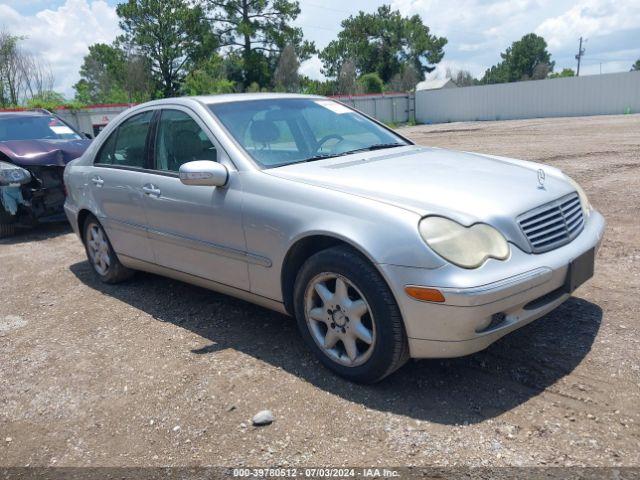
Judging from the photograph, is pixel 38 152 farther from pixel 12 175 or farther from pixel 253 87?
pixel 253 87

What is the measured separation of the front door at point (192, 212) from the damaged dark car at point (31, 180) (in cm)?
383

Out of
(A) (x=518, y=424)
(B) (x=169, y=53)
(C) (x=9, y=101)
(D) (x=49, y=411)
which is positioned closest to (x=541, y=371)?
(A) (x=518, y=424)

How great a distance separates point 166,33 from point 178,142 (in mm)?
42271

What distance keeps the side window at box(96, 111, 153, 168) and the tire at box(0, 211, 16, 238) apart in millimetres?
3394

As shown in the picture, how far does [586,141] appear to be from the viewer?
551 inches

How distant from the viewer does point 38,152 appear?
746 cm

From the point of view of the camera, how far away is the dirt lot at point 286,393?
8.50ft

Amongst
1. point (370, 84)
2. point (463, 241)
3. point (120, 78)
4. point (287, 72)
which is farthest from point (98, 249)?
point (120, 78)

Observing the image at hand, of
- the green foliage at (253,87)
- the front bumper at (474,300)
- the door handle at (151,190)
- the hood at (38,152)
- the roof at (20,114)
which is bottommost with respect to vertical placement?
the front bumper at (474,300)

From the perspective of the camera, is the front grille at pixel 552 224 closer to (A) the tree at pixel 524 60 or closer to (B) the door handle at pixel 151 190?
(B) the door handle at pixel 151 190

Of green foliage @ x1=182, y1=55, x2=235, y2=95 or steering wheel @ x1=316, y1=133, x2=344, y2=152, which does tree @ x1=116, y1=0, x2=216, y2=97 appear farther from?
steering wheel @ x1=316, y1=133, x2=344, y2=152

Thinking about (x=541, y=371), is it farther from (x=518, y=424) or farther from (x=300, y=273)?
Answer: (x=300, y=273)

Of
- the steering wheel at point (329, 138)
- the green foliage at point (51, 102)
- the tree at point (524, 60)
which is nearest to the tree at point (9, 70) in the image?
the green foliage at point (51, 102)

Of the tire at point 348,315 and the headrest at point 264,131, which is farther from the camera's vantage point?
the headrest at point 264,131
